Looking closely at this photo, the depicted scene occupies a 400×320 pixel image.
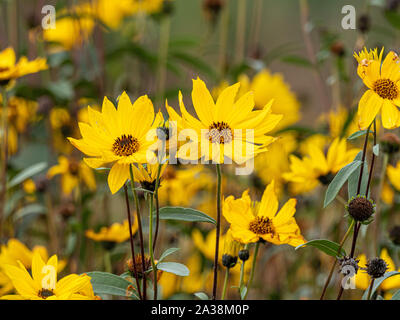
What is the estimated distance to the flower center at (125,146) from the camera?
16.3 inches

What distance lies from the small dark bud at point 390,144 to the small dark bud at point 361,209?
0.57 feet

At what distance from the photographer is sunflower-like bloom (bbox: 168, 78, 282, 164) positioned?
400mm

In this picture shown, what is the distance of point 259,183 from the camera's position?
92 centimetres

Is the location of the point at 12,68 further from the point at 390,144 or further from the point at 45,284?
the point at 390,144

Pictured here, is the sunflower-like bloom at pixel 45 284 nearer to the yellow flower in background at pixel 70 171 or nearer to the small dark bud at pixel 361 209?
the small dark bud at pixel 361 209

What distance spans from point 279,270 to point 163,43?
550 millimetres

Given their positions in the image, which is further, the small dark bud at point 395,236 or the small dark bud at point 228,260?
the small dark bud at point 395,236

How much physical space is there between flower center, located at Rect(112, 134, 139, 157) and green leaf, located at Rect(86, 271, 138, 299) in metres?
0.11

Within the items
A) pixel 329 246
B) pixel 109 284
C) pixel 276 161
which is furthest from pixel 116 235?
pixel 276 161

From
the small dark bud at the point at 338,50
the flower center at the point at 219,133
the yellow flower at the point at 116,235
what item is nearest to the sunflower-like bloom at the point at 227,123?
the flower center at the point at 219,133

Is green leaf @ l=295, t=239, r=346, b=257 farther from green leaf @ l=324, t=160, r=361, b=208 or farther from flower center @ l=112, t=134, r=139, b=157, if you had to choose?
flower center @ l=112, t=134, r=139, b=157

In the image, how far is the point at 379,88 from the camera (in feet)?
1.37

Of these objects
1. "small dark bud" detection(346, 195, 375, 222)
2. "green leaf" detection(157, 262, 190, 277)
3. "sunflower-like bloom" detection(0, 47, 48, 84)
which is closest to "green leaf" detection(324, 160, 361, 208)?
"small dark bud" detection(346, 195, 375, 222)

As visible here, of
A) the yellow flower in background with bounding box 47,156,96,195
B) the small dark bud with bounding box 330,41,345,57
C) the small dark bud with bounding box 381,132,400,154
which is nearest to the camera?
the small dark bud with bounding box 381,132,400,154
